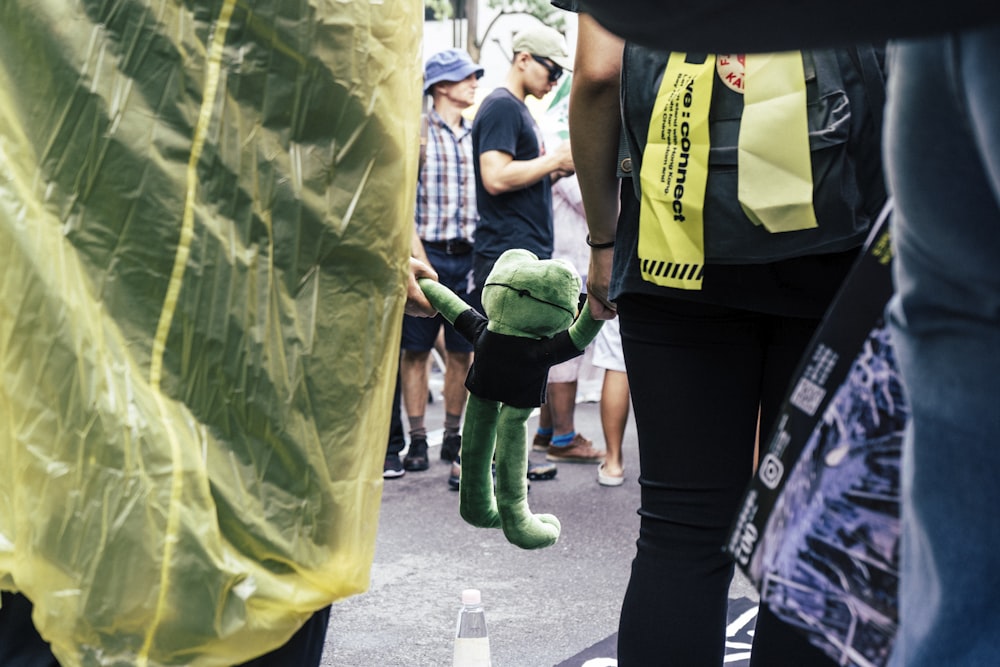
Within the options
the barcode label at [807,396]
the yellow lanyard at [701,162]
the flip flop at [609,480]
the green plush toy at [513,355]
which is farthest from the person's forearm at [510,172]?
the barcode label at [807,396]

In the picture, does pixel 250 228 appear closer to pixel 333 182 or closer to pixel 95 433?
pixel 333 182

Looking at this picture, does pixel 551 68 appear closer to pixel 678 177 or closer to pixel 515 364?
pixel 515 364

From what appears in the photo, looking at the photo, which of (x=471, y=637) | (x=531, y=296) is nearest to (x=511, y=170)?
(x=471, y=637)

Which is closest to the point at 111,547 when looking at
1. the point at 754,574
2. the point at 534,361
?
the point at 754,574

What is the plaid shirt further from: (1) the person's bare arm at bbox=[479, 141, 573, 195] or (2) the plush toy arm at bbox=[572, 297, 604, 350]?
(2) the plush toy arm at bbox=[572, 297, 604, 350]

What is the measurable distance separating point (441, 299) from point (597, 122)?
1.46 ft

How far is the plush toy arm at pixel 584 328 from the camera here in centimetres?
230

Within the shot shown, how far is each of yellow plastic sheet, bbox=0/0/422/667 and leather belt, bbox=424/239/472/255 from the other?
4121 mm

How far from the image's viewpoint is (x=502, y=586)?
3.71m

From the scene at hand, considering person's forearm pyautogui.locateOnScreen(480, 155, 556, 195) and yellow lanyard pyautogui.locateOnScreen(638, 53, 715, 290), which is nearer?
yellow lanyard pyautogui.locateOnScreen(638, 53, 715, 290)

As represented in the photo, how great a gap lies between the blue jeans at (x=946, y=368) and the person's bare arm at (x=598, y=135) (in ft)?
3.40

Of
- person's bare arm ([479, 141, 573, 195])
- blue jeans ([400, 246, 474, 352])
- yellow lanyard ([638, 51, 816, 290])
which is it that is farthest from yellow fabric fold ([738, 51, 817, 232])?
blue jeans ([400, 246, 474, 352])

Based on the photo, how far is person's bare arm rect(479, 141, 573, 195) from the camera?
16.4 ft

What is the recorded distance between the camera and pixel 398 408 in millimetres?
5453
